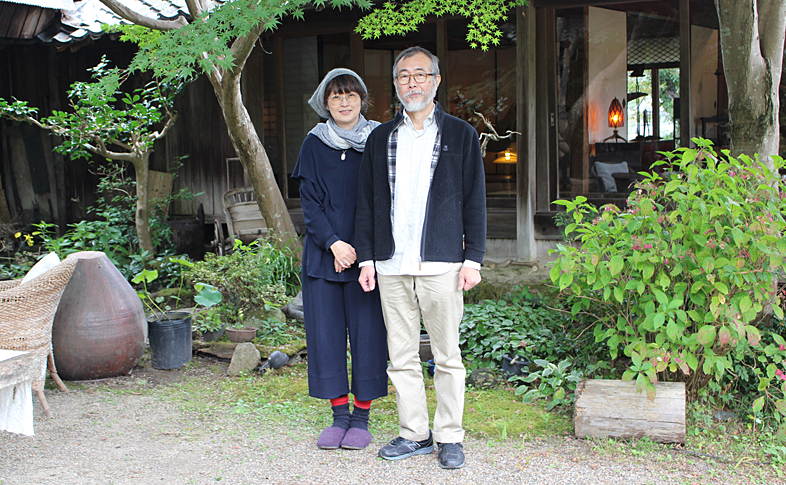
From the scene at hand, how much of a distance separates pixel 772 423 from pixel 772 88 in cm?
204

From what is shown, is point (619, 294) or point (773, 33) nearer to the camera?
point (619, 294)

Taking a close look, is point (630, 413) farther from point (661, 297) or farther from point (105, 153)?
point (105, 153)

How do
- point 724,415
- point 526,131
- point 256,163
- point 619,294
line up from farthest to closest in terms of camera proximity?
point 526,131, point 256,163, point 724,415, point 619,294

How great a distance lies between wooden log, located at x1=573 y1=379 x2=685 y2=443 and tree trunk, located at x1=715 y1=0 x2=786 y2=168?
72.3 inches

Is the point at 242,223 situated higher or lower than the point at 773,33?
lower

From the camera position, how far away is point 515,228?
7066 mm

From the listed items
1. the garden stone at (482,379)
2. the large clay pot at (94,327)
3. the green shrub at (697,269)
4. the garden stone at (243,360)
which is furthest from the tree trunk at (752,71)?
the large clay pot at (94,327)

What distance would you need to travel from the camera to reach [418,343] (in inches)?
107

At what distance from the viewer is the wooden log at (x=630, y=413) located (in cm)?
290

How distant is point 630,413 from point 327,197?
1.73 m

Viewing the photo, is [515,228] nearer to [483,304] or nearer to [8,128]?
[483,304]

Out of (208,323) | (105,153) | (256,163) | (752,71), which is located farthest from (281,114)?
(752,71)

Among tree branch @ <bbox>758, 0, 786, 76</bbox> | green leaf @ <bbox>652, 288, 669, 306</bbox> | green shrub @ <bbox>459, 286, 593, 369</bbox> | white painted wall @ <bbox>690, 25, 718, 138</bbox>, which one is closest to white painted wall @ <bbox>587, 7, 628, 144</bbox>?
white painted wall @ <bbox>690, 25, 718, 138</bbox>

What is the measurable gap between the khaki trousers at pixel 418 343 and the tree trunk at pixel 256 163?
3.36 m
